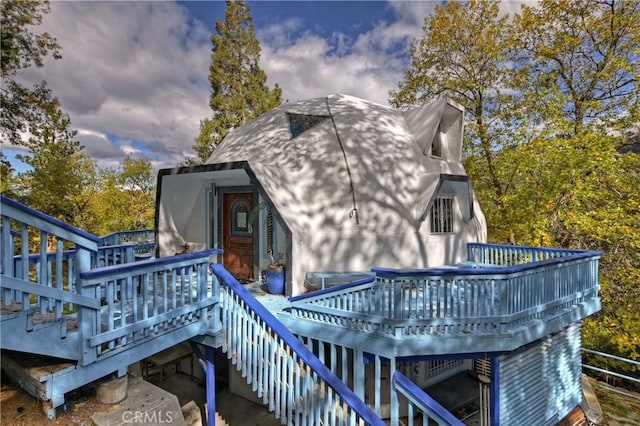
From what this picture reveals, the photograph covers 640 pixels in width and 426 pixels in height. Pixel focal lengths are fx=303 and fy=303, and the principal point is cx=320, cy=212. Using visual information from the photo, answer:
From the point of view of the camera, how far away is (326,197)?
7.68 m

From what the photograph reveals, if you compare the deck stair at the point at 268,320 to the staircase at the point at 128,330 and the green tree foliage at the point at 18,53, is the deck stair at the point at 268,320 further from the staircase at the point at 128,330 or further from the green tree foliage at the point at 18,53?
the green tree foliage at the point at 18,53

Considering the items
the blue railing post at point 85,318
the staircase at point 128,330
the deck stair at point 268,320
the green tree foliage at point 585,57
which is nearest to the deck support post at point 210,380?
the deck stair at point 268,320

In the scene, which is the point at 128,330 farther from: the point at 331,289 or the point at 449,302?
the point at 449,302

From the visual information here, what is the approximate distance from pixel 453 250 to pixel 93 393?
8.66m

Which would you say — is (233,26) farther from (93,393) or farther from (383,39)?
(93,393)

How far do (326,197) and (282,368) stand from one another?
463cm

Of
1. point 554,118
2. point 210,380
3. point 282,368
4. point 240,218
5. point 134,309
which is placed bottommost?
point 210,380

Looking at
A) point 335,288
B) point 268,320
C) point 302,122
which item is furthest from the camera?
point 302,122

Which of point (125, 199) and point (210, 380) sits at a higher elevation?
point (125, 199)

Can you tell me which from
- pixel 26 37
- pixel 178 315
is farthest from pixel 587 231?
pixel 26 37

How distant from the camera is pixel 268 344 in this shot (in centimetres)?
371

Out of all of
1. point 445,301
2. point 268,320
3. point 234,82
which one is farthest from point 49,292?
point 234,82

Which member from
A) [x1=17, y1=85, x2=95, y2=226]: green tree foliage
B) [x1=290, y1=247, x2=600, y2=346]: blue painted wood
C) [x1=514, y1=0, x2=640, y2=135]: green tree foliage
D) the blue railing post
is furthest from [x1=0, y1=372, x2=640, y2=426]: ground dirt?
[x1=17, y1=85, x2=95, y2=226]: green tree foliage

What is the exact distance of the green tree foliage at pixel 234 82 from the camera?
20078 mm
